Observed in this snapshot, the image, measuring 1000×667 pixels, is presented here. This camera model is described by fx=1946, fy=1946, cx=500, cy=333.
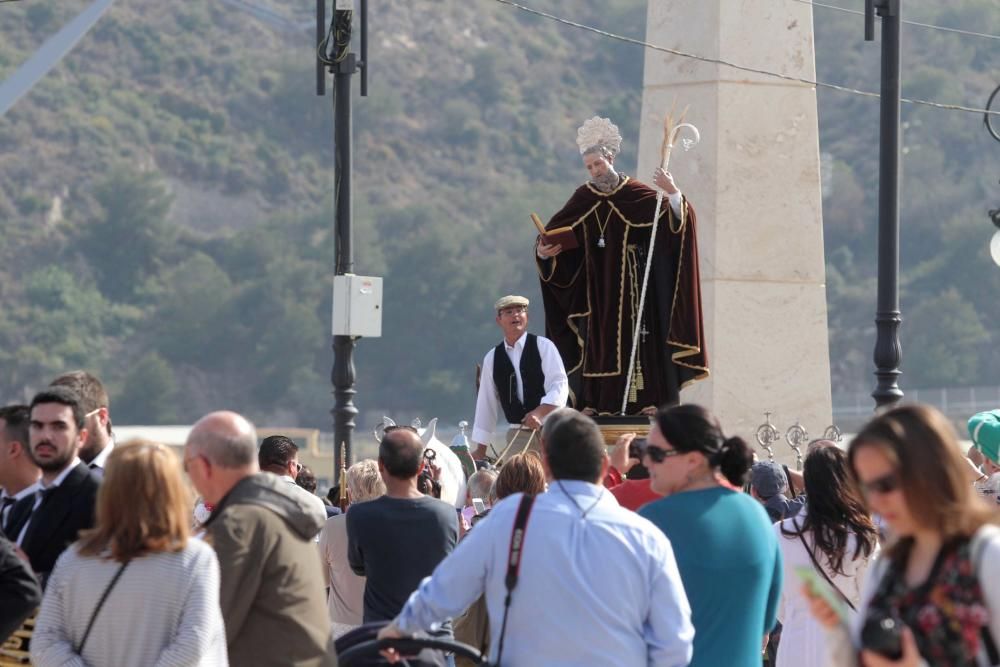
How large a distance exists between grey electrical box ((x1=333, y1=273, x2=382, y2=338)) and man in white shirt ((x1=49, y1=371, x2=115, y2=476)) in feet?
23.0

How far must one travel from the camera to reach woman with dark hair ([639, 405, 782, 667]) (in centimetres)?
581

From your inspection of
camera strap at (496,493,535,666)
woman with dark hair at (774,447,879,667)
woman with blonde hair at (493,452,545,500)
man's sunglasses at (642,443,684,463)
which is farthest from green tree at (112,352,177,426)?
camera strap at (496,493,535,666)

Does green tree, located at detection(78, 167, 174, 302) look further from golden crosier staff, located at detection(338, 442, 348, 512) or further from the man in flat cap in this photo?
the man in flat cap

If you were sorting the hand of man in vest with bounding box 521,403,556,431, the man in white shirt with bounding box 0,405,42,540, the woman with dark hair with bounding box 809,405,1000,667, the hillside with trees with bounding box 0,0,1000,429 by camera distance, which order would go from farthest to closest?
the hillside with trees with bounding box 0,0,1000,429, the hand of man in vest with bounding box 521,403,556,431, the man in white shirt with bounding box 0,405,42,540, the woman with dark hair with bounding box 809,405,1000,667

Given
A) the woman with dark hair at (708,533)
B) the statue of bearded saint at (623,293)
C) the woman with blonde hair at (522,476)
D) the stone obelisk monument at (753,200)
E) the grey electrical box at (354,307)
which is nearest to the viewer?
the woman with dark hair at (708,533)

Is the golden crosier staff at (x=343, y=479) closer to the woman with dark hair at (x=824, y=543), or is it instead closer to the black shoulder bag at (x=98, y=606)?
the woman with dark hair at (x=824, y=543)

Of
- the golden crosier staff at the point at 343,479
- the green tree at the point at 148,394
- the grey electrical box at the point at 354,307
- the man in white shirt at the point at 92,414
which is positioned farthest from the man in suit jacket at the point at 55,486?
the green tree at the point at 148,394

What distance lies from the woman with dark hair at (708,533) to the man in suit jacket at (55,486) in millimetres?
1769

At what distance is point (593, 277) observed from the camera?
12.1 m

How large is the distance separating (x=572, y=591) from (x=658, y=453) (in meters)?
0.70

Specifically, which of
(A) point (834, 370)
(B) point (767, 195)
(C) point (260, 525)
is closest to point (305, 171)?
(A) point (834, 370)

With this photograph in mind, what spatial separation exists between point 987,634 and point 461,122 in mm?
108343

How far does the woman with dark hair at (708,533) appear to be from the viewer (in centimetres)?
581

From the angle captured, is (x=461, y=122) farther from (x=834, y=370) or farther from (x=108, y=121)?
(x=834, y=370)
